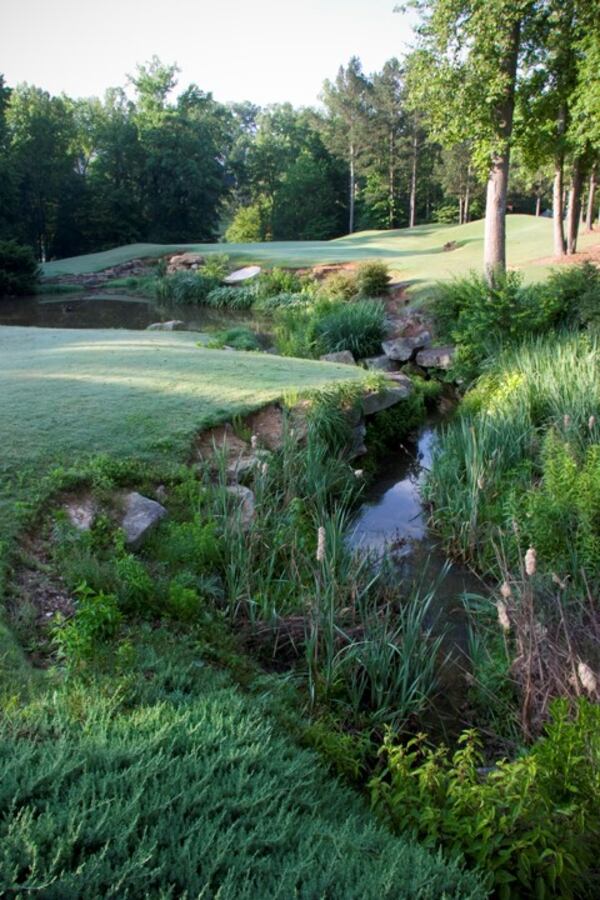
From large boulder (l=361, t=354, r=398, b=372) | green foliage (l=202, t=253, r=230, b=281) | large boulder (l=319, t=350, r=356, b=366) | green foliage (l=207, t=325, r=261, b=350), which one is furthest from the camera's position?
green foliage (l=202, t=253, r=230, b=281)

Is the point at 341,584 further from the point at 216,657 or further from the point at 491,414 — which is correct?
the point at 491,414

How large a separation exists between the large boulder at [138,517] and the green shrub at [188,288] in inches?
789

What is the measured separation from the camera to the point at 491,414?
7.12 metres

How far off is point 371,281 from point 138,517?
13943 millimetres

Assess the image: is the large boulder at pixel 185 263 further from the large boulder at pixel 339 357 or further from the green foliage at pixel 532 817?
the green foliage at pixel 532 817

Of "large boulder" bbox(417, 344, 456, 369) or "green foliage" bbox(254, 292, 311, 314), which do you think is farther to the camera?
"green foliage" bbox(254, 292, 311, 314)

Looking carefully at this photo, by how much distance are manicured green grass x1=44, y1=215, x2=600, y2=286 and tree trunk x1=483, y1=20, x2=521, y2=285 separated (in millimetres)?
3176

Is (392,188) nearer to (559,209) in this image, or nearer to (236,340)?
(559,209)

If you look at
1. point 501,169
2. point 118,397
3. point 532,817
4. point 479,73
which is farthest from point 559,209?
point 532,817

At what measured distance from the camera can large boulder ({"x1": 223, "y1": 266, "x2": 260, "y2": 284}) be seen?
2400 centimetres

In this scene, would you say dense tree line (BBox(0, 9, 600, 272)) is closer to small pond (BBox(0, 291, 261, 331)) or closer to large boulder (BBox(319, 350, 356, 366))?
large boulder (BBox(319, 350, 356, 366))

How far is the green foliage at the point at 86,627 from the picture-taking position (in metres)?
3.13

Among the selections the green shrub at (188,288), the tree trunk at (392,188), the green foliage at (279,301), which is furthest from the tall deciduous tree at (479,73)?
the tree trunk at (392,188)

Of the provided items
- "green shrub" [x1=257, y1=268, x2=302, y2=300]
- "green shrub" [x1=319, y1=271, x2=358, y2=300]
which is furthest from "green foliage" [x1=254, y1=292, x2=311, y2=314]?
"green shrub" [x1=319, y1=271, x2=358, y2=300]
